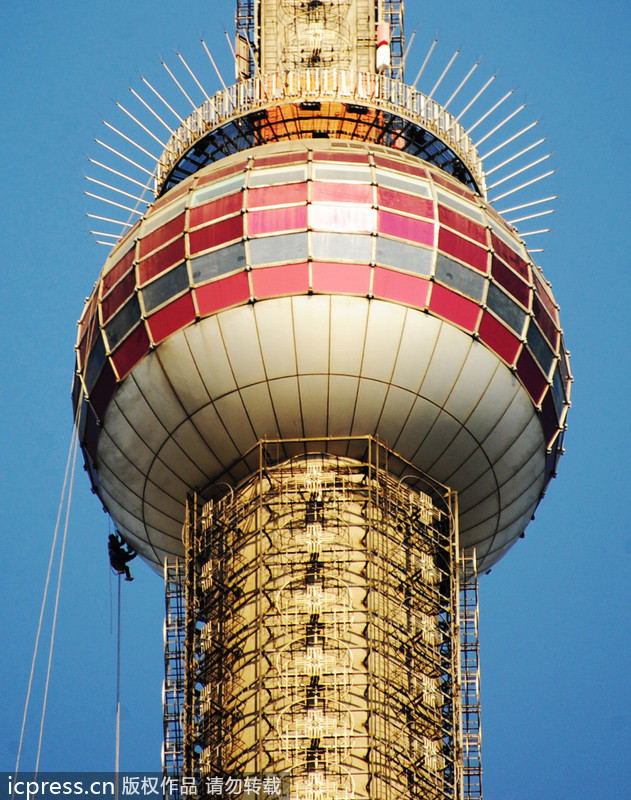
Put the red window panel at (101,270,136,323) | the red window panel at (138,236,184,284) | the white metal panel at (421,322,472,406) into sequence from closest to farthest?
the white metal panel at (421,322,472,406), the red window panel at (138,236,184,284), the red window panel at (101,270,136,323)

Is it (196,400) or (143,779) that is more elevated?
(196,400)

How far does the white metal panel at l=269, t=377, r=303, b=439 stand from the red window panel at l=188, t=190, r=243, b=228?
544 cm

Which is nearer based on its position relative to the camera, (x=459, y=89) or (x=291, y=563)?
(x=291, y=563)

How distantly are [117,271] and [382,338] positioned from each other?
9.09 metres

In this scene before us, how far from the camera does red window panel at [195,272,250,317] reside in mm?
57188

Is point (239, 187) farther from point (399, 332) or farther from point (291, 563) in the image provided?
point (291, 563)

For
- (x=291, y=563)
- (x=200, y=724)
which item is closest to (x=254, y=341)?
(x=291, y=563)

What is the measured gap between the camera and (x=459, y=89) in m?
66.7

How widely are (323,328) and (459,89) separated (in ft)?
45.2

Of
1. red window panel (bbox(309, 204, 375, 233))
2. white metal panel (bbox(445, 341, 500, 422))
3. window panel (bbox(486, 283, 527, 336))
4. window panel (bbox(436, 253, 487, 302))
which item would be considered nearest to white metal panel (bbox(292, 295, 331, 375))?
red window panel (bbox(309, 204, 375, 233))

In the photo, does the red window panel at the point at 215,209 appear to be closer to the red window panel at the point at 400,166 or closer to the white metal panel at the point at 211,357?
the white metal panel at the point at 211,357

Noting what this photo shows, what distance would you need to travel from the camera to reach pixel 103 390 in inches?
2354

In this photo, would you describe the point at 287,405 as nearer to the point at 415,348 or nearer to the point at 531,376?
the point at 415,348

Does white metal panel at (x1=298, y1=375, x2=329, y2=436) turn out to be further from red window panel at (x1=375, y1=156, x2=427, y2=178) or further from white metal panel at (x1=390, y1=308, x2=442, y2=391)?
red window panel at (x1=375, y1=156, x2=427, y2=178)
